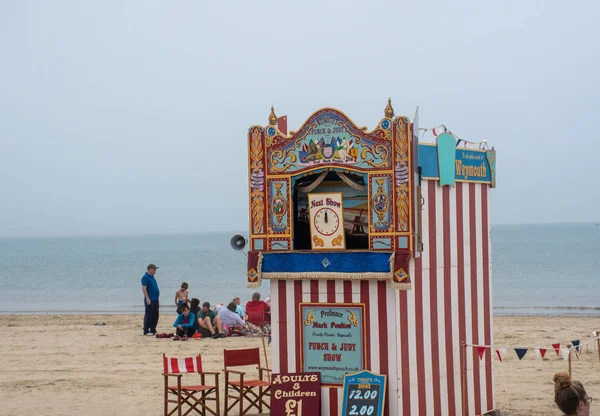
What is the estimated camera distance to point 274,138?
338 inches

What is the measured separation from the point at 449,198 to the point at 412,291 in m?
1.12

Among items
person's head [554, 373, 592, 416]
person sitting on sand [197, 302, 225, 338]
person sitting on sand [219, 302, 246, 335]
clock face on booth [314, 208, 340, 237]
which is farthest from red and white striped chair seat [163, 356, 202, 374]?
person sitting on sand [219, 302, 246, 335]

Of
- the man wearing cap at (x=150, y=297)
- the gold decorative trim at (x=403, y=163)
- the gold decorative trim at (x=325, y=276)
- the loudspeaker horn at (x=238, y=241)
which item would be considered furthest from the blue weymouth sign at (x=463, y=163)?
the man wearing cap at (x=150, y=297)

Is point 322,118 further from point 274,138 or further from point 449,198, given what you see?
point 449,198

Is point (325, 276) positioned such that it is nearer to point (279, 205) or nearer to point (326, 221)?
point (326, 221)

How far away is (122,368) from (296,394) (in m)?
5.02

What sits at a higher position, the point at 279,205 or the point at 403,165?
the point at 403,165

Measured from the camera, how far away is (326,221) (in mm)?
8477

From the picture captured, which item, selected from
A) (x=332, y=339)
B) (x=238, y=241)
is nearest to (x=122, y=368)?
(x=238, y=241)

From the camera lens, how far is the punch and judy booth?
8.17 m

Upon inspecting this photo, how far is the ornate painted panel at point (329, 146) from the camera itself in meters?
8.18

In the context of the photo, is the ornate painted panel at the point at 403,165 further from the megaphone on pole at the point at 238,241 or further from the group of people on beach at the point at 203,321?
the group of people on beach at the point at 203,321

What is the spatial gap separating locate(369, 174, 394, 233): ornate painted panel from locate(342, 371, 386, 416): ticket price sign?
1.37 m

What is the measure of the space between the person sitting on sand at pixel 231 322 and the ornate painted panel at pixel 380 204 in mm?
8155
